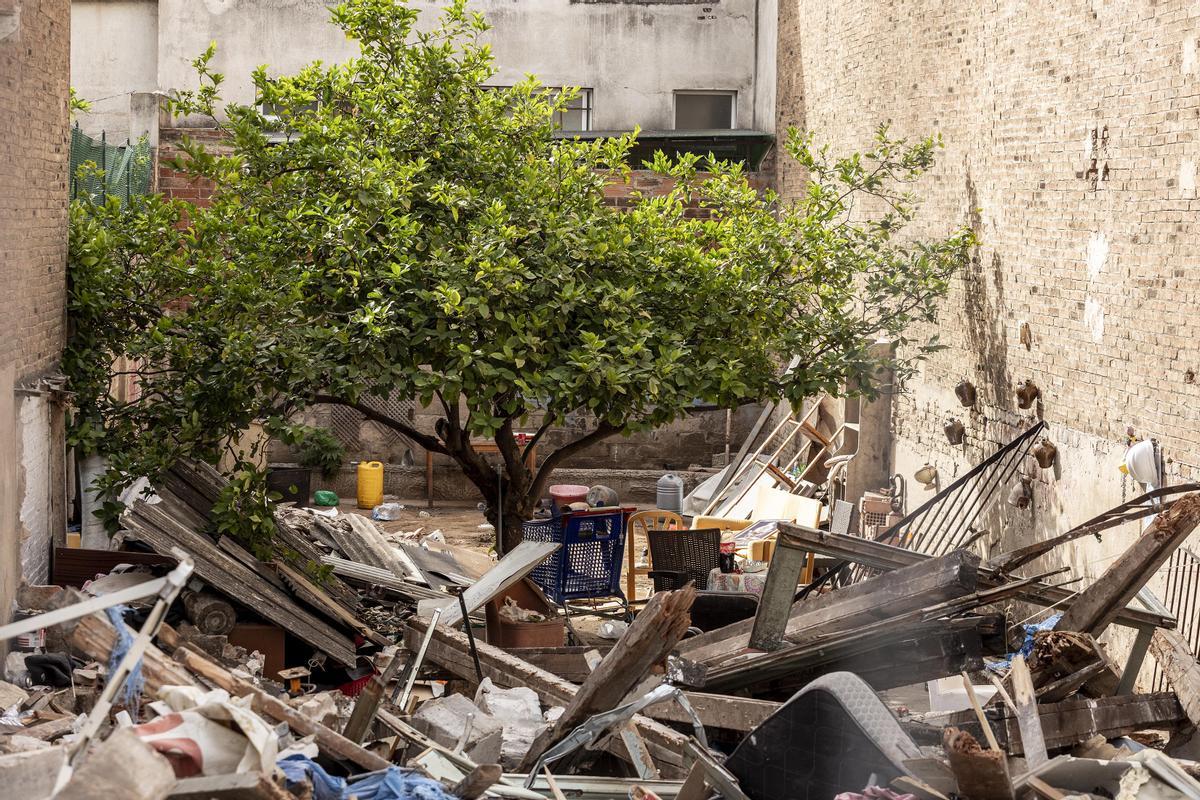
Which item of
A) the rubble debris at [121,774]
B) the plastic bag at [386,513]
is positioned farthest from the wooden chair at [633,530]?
the rubble debris at [121,774]

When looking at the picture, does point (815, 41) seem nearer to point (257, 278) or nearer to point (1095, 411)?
point (1095, 411)

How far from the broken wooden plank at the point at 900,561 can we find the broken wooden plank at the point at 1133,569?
0.80 ft

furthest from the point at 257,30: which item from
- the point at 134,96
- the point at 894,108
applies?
the point at 894,108

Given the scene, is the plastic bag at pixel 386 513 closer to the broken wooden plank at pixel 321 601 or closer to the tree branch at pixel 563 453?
the tree branch at pixel 563 453

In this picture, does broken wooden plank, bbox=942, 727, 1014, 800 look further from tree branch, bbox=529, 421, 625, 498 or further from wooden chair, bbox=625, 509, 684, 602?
wooden chair, bbox=625, 509, 684, 602

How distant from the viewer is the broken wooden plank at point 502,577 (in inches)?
346

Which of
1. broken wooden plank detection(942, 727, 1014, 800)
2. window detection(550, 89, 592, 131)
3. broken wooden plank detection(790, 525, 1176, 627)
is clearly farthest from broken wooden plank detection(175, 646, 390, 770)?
window detection(550, 89, 592, 131)

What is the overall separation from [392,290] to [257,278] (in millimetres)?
1081

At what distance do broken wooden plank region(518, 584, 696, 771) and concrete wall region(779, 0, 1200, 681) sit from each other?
4077 mm

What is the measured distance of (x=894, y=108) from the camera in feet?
44.8

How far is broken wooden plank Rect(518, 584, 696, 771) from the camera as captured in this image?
6027mm

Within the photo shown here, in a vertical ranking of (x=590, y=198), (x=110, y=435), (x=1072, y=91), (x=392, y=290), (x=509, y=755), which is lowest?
(x=509, y=755)

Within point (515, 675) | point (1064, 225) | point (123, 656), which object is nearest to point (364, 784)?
point (123, 656)

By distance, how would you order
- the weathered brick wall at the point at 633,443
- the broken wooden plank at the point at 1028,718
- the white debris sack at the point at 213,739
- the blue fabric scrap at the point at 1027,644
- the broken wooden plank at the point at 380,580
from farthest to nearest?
the weathered brick wall at the point at 633,443
the broken wooden plank at the point at 380,580
the blue fabric scrap at the point at 1027,644
the broken wooden plank at the point at 1028,718
the white debris sack at the point at 213,739
